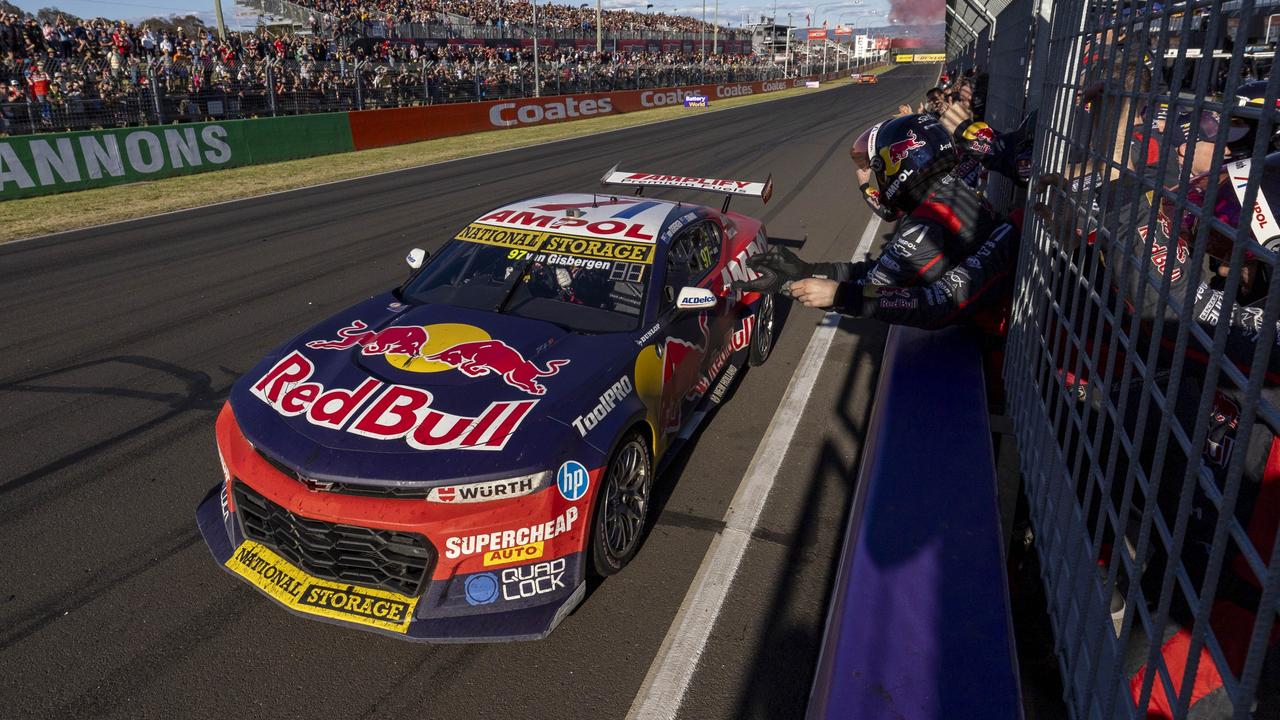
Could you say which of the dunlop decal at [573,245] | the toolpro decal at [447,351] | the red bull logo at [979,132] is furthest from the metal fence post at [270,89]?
the toolpro decal at [447,351]

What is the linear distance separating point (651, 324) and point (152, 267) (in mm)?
8020

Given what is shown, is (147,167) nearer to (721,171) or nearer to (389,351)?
(721,171)

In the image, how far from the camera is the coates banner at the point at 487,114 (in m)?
22.4

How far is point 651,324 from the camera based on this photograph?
13.6 feet

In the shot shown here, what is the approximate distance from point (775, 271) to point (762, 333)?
226 cm

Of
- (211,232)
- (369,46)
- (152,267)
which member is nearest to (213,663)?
(152,267)

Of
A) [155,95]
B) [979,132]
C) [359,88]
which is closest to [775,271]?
[979,132]

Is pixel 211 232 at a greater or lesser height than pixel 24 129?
lesser

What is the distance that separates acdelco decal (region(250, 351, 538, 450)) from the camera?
10.3 feet

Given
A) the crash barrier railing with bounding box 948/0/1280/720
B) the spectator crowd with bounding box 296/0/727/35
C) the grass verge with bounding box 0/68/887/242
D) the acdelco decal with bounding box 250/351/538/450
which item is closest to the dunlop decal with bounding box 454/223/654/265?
the acdelco decal with bounding box 250/351/538/450

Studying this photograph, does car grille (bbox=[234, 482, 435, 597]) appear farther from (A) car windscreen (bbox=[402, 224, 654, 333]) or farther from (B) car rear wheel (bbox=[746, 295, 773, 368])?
(B) car rear wheel (bbox=[746, 295, 773, 368])

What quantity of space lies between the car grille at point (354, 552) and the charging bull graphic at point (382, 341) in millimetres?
939

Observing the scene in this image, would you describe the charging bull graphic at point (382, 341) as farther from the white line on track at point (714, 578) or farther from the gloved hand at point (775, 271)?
the white line on track at point (714, 578)

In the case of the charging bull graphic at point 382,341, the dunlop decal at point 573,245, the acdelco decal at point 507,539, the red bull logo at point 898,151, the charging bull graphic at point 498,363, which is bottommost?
the acdelco decal at point 507,539
